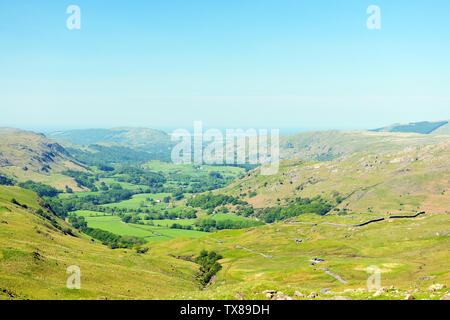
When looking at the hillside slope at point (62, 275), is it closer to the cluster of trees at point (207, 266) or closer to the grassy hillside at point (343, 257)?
the cluster of trees at point (207, 266)

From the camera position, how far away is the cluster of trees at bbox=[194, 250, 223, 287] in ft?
408

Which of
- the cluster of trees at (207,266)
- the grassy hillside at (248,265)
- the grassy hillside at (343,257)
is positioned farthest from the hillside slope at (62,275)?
the grassy hillside at (343,257)

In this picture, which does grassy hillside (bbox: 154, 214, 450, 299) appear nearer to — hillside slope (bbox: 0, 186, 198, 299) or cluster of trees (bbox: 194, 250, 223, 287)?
cluster of trees (bbox: 194, 250, 223, 287)

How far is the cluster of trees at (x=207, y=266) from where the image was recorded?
124 m

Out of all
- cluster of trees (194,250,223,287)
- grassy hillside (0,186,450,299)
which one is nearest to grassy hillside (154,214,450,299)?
grassy hillside (0,186,450,299)

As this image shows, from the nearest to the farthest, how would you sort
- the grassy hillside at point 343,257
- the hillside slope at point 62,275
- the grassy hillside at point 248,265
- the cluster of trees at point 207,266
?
1. the grassy hillside at point 248,265
2. the hillside slope at point 62,275
3. the grassy hillside at point 343,257
4. the cluster of trees at point 207,266

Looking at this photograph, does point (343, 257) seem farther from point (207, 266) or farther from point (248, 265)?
point (207, 266)

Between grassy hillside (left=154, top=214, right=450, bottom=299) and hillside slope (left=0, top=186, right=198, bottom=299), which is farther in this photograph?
grassy hillside (left=154, top=214, right=450, bottom=299)

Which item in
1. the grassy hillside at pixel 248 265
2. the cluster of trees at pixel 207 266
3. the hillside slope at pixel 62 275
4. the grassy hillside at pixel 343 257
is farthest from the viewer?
the cluster of trees at pixel 207 266

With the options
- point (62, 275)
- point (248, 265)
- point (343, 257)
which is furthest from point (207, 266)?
point (62, 275)

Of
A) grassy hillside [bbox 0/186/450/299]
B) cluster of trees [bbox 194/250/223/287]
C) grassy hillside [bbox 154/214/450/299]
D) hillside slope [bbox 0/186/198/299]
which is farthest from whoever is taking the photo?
cluster of trees [bbox 194/250/223/287]

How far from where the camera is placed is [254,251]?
17538cm

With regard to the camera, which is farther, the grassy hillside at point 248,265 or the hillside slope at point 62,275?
the hillside slope at point 62,275
